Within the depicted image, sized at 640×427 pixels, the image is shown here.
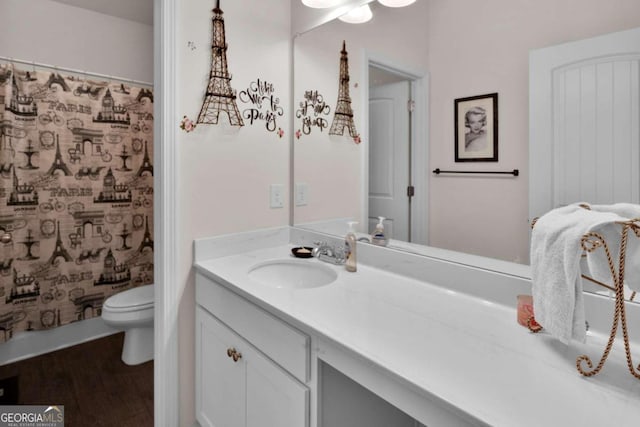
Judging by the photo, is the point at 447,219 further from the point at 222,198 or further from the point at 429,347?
the point at 222,198

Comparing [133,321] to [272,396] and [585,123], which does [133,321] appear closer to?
[272,396]

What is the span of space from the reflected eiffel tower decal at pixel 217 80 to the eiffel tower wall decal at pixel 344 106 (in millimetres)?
501

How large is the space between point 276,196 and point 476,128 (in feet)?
3.22

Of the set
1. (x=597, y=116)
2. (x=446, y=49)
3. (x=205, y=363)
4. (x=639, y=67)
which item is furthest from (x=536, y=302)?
(x=205, y=363)

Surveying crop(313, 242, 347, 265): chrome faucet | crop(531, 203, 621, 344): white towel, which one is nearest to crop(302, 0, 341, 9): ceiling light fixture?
crop(313, 242, 347, 265): chrome faucet

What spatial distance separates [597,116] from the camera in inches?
35.3

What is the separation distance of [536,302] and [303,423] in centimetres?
65

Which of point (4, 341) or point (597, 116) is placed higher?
point (597, 116)

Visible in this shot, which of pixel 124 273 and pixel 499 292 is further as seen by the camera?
pixel 124 273

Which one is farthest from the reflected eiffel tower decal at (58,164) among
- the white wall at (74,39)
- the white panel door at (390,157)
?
the white panel door at (390,157)

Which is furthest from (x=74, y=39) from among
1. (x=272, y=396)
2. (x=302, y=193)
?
(x=272, y=396)

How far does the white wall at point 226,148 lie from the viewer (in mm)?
1495

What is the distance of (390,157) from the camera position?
56.1 inches

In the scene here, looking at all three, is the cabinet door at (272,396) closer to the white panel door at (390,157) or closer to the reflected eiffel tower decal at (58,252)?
the white panel door at (390,157)
